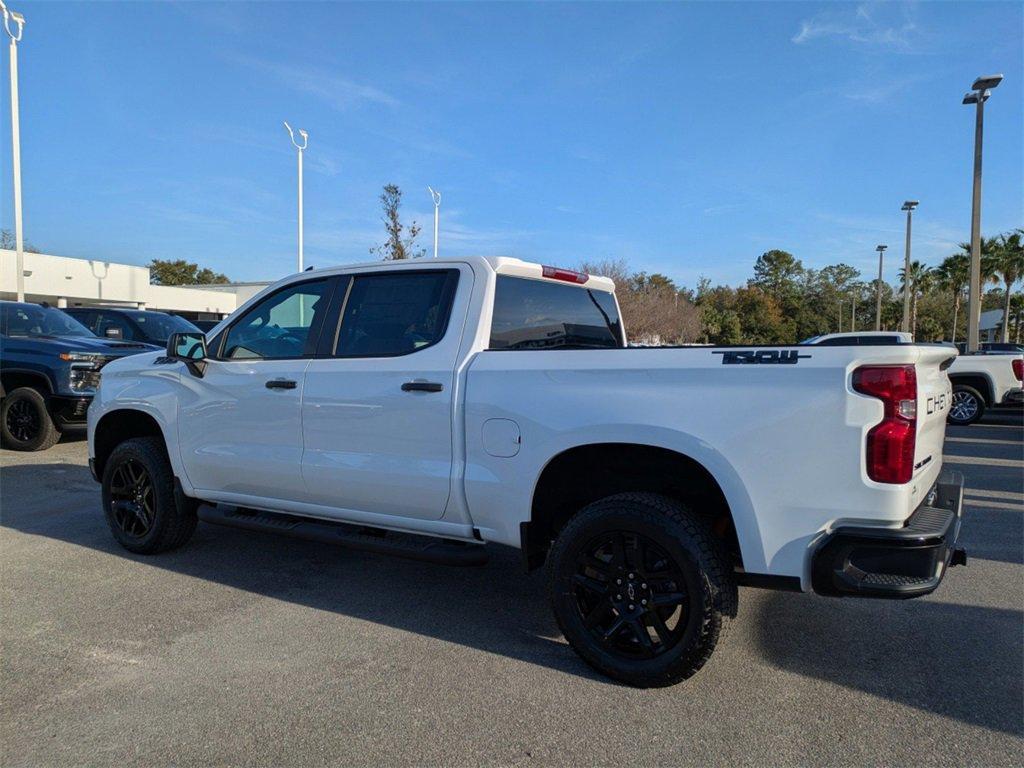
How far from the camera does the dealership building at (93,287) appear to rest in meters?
31.6

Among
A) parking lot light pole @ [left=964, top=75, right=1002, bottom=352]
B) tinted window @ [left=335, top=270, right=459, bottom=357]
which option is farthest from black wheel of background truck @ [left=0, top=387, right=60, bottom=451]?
parking lot light pole @ [left=964, top=75, right=1002, bottom=352]

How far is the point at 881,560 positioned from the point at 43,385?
9269 millimetres

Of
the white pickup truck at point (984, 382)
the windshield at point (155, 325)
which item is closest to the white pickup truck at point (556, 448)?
the windshield at point (155, 325)

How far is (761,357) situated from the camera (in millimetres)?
2865

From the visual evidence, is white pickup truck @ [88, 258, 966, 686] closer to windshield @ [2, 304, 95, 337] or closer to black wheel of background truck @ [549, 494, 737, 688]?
black wheel of background truck @ [549, 494, 737, 688]

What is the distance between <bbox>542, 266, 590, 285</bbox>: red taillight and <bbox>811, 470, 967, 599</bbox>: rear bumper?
220 cm

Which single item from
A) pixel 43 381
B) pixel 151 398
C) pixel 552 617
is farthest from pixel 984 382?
pixel 43 381

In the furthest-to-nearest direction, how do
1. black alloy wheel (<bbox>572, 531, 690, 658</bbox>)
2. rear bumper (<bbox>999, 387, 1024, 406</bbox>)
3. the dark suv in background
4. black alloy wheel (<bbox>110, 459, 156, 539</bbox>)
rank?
1. the dark suv in background
2. rear bumper (<bbox>999, 387, 1024, 406</bbox>)
3. black alloy wheel (<bbox>110, 459, 156, 539</bbox>)
4. black alloy wheel (<bbox>572, 531, 690, 658</bbox>)

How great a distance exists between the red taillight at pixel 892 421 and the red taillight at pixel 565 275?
2.00 metres

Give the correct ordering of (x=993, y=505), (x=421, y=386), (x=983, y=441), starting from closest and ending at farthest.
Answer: (x=421, y=386), (x=993, y=505), (x=983, y=441)

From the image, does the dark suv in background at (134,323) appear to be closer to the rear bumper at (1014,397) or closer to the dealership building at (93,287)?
the rear bumper at (1014,397)

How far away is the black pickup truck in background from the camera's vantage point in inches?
337

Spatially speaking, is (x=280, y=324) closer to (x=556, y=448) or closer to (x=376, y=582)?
(x=376, y=582)

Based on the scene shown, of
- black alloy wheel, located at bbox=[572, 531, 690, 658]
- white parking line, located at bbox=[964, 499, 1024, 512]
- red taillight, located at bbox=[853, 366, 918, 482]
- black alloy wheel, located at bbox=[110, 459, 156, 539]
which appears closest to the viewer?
red taillight, located at bbox=[853, 366, 918, 482]
